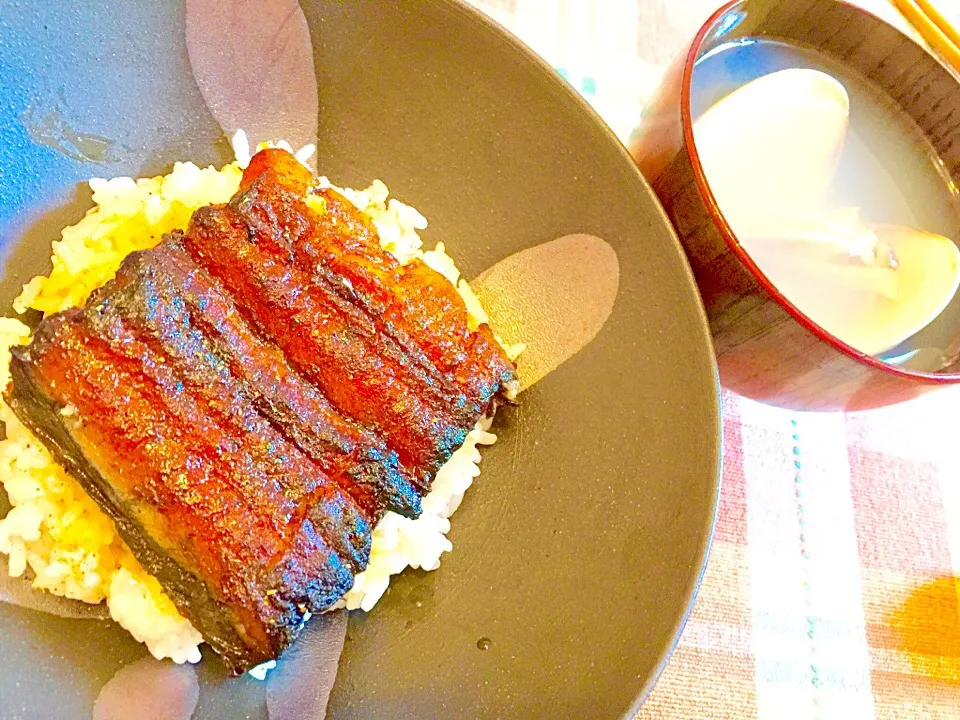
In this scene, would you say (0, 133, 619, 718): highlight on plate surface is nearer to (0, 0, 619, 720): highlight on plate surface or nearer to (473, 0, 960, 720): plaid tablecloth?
(0, 0, 619, 720): highlight on plate surface

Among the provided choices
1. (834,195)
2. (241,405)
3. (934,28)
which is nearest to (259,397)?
(241,405)

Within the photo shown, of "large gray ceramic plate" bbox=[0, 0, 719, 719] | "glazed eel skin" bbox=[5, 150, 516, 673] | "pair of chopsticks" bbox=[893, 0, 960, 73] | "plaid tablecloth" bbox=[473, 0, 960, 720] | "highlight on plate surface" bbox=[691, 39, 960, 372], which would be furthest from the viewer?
"pair of chopsticks" bbox=[893, 0, 960, 73]

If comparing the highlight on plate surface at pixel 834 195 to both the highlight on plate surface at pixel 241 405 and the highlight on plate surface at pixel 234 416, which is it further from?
the highlight on plate surface at pixel 234 416

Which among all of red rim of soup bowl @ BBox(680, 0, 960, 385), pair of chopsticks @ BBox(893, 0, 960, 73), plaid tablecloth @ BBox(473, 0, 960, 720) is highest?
red rim of soup bowl @ BBox(680, 0, 960, 385)

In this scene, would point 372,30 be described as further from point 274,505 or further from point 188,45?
point 274,505

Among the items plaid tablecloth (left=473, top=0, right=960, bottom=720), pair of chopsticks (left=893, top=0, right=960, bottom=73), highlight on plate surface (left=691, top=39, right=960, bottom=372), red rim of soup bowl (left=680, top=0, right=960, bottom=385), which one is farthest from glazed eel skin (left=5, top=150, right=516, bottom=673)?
pair of chopsticks (left=893, top=0, right=960, bottom=73)

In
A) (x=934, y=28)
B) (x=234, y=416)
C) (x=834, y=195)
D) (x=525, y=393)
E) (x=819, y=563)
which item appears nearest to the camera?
(x=234, y=416)

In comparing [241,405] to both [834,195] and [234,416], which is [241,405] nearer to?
[234,416]
